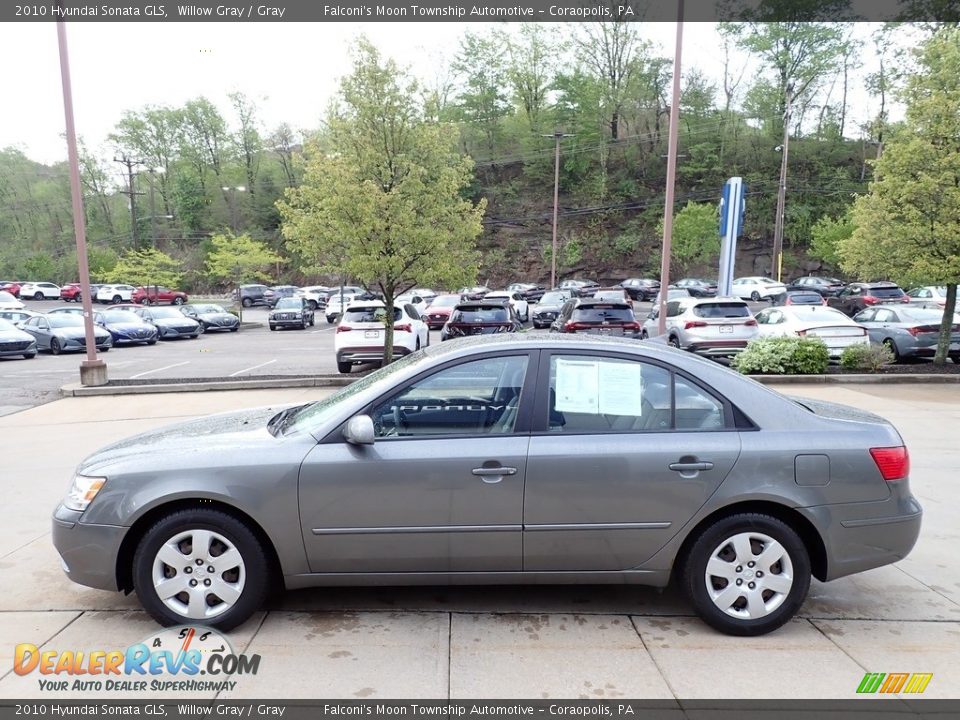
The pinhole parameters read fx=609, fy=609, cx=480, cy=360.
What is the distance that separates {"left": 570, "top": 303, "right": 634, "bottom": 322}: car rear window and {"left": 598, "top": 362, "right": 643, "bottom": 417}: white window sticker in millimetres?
10117

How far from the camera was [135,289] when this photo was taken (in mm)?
47156

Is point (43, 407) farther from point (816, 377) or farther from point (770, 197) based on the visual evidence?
point (770, 197)

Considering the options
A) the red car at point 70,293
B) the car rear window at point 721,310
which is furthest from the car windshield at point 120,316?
the red car at point 70,293

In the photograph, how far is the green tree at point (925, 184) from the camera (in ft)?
35.9

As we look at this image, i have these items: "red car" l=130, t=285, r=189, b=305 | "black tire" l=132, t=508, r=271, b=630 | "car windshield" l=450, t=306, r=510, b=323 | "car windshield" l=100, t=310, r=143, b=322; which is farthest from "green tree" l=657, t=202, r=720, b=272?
"black tire" l=132, t=508, r=271, b=630

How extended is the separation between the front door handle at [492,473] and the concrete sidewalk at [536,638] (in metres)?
0.85

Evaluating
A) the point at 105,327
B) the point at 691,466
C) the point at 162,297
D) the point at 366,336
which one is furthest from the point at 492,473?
the point at 162,297

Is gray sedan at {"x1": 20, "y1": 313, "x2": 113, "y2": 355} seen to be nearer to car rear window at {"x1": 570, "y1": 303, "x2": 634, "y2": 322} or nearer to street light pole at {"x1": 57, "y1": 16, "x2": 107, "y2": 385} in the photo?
street light pole at {"x1": 57, "y1": 16, "x2": 107, "y2": 385}

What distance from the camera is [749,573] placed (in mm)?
3238

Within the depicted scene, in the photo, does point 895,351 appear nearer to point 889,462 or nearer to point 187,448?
point 889,462

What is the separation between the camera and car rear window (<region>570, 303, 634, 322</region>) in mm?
13484

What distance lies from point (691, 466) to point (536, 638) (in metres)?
1.23

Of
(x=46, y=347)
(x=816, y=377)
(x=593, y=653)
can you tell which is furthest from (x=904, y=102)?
(x=46, y=347)

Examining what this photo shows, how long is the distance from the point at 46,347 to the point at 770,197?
55180 millimetres
